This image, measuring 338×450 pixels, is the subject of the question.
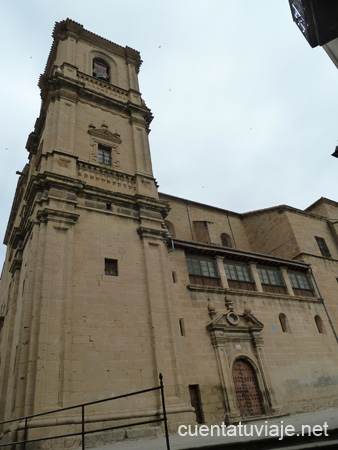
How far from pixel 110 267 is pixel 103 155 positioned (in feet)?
20.7

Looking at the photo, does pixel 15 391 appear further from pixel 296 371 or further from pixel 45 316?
pixel 296 371

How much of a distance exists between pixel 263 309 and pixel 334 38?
12.7 m

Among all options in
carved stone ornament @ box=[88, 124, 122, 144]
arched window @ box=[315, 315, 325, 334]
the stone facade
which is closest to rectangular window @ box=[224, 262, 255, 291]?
the stone facade

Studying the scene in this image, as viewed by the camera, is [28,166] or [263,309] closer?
[263,309]

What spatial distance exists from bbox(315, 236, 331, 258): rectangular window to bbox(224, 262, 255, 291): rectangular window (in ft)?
28.4

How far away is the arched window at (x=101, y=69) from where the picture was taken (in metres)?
19.5

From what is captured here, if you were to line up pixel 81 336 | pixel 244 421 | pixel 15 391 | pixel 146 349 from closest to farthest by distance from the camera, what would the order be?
pixel 15 391 → pixel 81 336 → pixel 146 349 → pixel 244 421

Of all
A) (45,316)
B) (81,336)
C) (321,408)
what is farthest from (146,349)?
(321,408)

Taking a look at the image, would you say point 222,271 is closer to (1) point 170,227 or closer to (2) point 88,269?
(1) point 170,227

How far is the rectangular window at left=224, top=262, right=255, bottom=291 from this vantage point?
17.3 metres

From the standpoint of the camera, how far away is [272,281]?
18938 millimetres

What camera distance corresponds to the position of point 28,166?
2028cm

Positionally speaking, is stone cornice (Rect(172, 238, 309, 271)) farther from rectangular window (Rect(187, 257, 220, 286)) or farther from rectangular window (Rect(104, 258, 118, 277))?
rectangular window (Rect(104, 258, 118, 277))

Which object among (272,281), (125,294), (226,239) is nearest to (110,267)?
(125,294)
